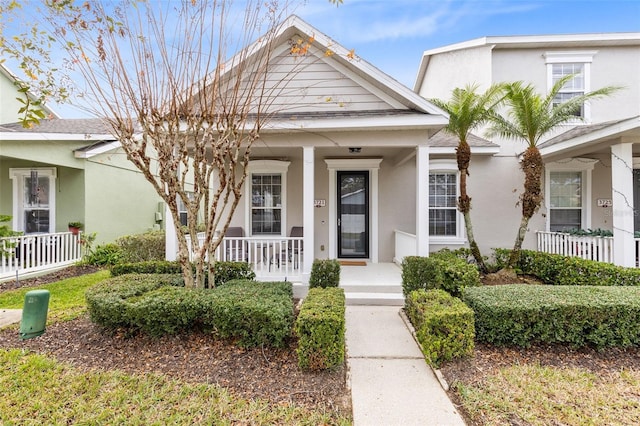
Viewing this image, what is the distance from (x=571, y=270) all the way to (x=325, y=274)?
540cm

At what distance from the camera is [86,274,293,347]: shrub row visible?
3.62 metres

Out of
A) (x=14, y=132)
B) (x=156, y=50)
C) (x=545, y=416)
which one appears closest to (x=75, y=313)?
(x=156, y=50)

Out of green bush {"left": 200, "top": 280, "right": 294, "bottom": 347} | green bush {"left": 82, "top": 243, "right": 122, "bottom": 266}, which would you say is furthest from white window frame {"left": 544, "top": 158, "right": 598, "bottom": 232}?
green bush {"left": 82, "top": 243, "right": 122, "bottom": 266}

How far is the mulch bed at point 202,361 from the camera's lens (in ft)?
10.1

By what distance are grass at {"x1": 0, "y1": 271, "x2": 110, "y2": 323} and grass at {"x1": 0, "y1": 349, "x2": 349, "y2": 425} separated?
5.97 feet

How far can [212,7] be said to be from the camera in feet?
14.3

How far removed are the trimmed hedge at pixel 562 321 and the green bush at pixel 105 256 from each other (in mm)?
9922

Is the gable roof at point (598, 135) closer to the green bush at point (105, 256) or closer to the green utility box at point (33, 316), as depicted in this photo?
the green utility box at point (33, 316)

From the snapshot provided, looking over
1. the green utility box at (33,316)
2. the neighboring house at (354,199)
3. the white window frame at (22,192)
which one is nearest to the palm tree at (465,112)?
the neighboring house at (354,199)

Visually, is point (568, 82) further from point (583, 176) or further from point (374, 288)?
point (374, 288)

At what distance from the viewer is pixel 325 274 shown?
17.6 feet

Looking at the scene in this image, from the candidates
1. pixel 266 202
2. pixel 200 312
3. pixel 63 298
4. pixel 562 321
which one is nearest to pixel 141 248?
pixel 63 298

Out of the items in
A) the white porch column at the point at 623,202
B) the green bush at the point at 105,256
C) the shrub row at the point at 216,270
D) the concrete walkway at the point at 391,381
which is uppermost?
the white porch column at the point at 623,202

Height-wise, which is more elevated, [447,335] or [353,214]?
[353,214]
